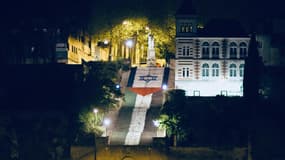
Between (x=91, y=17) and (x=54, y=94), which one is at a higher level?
(x=91, y=17)

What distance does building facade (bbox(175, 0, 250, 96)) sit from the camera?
10244 centimetres

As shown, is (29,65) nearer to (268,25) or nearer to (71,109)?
(71,109)

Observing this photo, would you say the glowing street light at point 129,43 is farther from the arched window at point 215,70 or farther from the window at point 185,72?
the arched window at point 215,70

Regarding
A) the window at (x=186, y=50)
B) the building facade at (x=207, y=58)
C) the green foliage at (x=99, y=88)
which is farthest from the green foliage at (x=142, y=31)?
the green foliage at (x=99, y=88)

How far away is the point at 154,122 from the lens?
9506cm

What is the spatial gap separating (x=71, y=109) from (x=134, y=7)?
61.1ft

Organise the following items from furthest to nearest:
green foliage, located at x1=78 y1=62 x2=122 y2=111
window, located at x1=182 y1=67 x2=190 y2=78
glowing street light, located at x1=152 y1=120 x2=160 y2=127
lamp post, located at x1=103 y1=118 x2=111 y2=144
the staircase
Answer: window, located at x1=182 y1=67 x2=190 y2=78, green foliage, located at x1=78 y1=62 x2=122 y2=111, glowing street light, located at x1=152 y1=120 x2=160 y2=127, lamp post, located at x1=103 y1=118 x2=111 y2=144, the staircase

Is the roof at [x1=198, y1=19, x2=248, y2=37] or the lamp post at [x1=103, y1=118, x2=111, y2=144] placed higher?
the roof at [x1=198, y1=19, x2=248, y2=37]

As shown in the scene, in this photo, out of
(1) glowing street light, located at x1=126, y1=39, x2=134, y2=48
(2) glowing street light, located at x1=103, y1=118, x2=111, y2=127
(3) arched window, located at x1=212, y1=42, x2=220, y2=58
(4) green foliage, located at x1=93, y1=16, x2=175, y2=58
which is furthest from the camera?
(1) glowing street light, located at x1=126, y1=39, x2=134, y2=48

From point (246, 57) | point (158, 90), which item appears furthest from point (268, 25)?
point (158, 90)

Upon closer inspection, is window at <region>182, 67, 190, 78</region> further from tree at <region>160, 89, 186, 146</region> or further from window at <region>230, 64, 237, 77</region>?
tree at <region>160, 89, 186, 146</region>

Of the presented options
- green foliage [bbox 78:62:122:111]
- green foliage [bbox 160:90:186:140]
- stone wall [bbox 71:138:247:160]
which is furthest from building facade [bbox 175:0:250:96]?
stone wall [bbox 71:138:247:160]

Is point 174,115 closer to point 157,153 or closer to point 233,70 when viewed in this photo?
point 157,153

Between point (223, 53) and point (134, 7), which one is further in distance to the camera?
point (134, 7)
